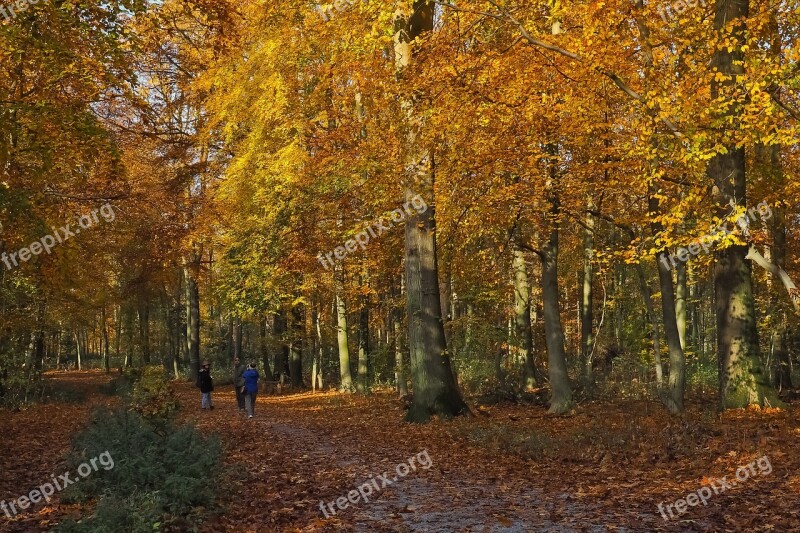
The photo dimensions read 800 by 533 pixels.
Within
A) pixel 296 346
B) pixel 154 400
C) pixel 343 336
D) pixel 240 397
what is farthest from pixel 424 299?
pixel 296 346

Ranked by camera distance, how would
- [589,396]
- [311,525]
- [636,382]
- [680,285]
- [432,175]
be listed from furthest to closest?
[680,285]
[636,382]
[589,396]
[432,175]
[311,525]

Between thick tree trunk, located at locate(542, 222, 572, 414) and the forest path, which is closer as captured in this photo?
the forest path

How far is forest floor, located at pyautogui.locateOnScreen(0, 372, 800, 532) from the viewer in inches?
288

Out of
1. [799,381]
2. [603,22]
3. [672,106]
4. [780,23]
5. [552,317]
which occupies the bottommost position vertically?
[799,381]

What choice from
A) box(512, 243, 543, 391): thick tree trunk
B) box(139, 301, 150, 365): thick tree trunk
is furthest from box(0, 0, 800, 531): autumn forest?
box(139, 301, 150, 365): thick tree trunk

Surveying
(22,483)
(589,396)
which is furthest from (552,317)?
(22,483)

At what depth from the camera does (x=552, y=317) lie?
17.1 metres

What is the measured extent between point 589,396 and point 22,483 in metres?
14.4

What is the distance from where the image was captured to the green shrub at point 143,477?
700 cm

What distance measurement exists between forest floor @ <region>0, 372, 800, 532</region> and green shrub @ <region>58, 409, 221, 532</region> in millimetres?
364

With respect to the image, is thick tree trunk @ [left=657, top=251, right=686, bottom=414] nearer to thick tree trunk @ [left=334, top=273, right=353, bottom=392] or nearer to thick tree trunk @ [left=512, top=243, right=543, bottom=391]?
thick tree trunk @ [left=512, top=243, right=543, bottom=391]

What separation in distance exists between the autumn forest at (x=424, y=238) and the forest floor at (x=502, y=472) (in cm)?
7

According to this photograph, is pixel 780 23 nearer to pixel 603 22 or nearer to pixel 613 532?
pixel 603 22

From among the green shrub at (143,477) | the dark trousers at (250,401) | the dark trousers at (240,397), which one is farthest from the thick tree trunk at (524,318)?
the green shrub at (143,477)
